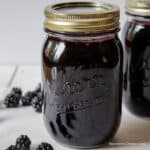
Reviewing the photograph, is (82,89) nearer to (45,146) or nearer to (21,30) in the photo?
(45,146)

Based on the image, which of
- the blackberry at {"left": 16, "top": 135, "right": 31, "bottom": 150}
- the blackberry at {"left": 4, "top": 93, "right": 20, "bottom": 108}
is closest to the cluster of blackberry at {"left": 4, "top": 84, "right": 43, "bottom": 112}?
the blackberry at {"left": 4, "top": 93, "right": 20, "bottom": 108}

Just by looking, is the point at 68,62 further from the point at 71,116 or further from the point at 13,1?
the point at 13,1

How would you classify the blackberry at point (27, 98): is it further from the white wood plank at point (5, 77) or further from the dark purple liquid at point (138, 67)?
the dark purple liquid at point (138, 67)

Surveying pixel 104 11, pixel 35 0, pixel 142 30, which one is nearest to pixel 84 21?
pixel 104 11

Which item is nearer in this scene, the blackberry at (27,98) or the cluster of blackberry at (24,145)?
the cluster of blackberry at (24,145)

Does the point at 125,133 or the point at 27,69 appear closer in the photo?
the point at 125,133

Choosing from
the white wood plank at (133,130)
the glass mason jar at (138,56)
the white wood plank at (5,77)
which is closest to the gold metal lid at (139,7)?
the glass mason jar at (138,56)

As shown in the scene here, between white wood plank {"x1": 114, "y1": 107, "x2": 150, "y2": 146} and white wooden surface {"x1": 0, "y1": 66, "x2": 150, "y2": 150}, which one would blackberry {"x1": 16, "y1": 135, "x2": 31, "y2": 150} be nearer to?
white wooden surface {"x1": 0, "y1": 66, "x2": 150, "y2": 150}
